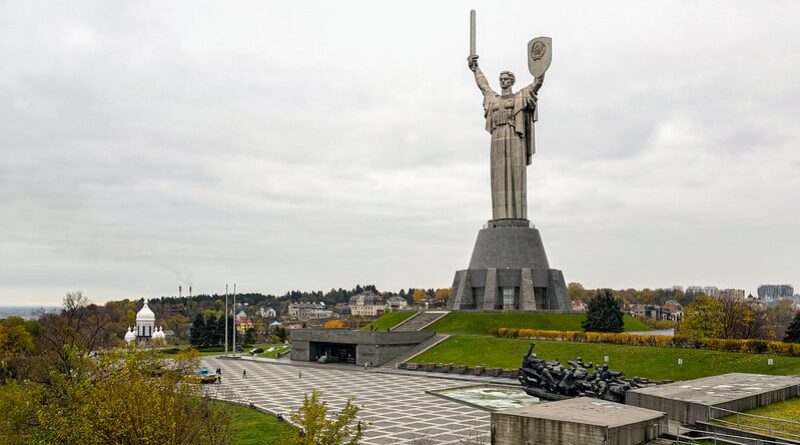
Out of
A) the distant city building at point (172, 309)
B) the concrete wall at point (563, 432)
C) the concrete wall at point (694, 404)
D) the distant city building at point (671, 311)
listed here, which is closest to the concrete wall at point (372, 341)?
the concrete wall at point (694, 404)

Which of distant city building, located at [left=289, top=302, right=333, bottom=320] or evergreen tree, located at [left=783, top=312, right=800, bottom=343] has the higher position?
evergreen tree, located at [left=783, top=312, right=800, bottom=343]

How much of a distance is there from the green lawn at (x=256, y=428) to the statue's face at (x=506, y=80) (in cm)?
3947

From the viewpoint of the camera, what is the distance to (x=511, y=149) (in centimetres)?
5894

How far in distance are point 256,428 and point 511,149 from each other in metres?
39.2

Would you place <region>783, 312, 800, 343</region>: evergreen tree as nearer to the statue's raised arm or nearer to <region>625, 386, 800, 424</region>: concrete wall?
<region>625, 386, 800, 424</region>: concrete wall

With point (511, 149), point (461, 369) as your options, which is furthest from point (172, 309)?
point (461, 369)

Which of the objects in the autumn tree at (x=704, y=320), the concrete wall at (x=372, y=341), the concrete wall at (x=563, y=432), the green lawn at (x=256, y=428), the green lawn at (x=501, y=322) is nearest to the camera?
the concrete wall at (x=563, y=432)

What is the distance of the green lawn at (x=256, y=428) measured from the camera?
24.1 meters

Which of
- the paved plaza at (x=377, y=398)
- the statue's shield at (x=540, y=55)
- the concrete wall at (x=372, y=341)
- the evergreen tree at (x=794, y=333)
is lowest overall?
the paved plaza at (x=377, y=398)

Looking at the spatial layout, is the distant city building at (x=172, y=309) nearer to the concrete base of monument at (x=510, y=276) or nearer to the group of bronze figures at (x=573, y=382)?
the concrete base of monument at (x=510, y=276)

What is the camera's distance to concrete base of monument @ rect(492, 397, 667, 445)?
1741 cm

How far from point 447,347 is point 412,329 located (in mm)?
7967

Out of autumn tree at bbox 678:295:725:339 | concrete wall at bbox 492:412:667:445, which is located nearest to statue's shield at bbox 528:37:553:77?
autumn tree at bbox 678:295:725:339

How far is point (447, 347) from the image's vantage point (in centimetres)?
4928
